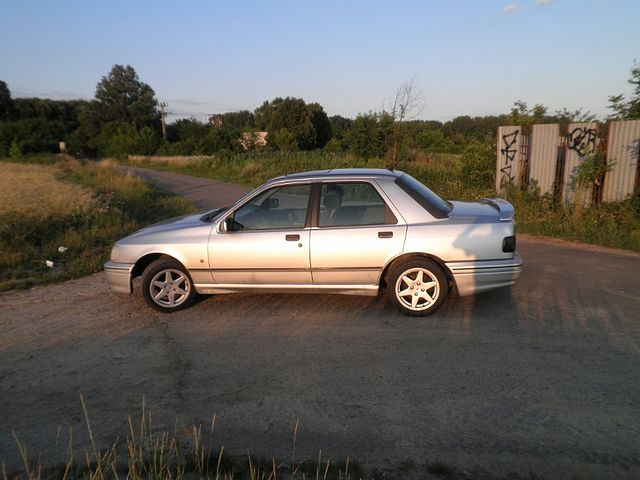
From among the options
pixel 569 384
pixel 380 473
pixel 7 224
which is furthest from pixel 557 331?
→ pixel 7 224

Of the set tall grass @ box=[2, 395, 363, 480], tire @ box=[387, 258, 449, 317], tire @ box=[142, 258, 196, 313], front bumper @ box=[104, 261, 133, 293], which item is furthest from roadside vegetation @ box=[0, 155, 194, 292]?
tire @ box=[387, 258, 449, 317]

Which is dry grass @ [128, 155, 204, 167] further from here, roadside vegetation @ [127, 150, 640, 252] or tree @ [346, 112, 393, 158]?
tree @ [346, 112, 393, 158]

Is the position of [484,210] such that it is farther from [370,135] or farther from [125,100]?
[125,100]

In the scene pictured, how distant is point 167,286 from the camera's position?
5.28 metres

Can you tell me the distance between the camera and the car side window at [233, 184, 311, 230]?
5.02 m

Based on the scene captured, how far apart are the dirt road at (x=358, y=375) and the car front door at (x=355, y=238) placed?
0.52 meters

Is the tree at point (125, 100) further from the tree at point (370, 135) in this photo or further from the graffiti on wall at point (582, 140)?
the graffiti on wall at point (582, 140)

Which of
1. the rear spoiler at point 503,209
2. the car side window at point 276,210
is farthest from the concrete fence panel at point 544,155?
the car side window at point 276,210

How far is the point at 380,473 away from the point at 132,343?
9.84 ft

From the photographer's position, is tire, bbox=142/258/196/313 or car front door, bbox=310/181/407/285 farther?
tire, bbox=142/258/196/313

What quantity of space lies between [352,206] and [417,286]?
3.70ft

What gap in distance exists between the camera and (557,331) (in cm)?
436

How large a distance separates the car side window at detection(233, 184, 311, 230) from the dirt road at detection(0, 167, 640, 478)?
1031 millimetres

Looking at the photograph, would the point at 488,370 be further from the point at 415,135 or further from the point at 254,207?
the point at 415,135
